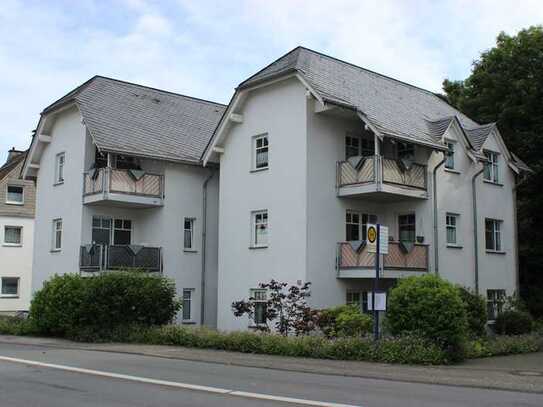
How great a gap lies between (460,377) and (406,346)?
3022 mm

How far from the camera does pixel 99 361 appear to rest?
1694 centimetres

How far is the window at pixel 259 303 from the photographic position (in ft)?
84.9

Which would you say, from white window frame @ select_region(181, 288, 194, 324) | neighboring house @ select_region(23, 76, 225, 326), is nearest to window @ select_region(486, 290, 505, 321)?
neighboring house @ select_region(23, 76, 225, 326)

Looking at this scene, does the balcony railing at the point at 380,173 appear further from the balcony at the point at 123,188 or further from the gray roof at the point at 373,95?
the balcony at the point at 123,188

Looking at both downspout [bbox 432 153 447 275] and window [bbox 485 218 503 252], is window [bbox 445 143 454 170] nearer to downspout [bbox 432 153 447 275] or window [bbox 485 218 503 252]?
downspout [bbox 432 153 447 275]

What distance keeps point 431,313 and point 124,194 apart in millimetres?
14623

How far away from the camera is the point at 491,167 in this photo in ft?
98.8

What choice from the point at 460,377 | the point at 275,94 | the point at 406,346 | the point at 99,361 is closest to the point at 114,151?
the point at 275,94

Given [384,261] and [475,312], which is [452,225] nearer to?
A: [384,261]

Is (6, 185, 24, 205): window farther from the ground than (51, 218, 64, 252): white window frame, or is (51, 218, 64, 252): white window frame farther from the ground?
(6, 185, 24, 205): window

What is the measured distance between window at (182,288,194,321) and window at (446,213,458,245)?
35.6 feet

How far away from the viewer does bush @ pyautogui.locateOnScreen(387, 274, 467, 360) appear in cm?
1791

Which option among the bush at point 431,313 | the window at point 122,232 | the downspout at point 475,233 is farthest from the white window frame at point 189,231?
the bush at point 431,313

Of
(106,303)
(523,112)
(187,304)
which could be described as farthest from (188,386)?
(523,112)
